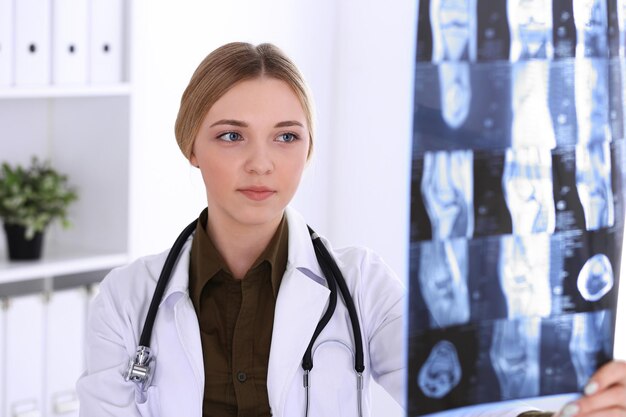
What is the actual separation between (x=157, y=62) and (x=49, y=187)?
0.53m

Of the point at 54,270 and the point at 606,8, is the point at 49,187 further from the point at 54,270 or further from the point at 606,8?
the point at 606,8

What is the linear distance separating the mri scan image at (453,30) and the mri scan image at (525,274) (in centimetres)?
19

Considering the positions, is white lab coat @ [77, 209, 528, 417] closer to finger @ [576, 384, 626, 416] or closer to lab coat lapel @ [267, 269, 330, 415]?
lab coat lapel @ [267, 269, 330, 415]

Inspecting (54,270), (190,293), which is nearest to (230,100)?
(190,293)

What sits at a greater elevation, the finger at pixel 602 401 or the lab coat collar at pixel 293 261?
the lab coat collar at pixel 293 261

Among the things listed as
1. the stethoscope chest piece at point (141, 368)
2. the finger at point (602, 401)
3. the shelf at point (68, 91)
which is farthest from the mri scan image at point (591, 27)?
the shelf at point (68, 91)

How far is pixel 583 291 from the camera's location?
1.04 meters

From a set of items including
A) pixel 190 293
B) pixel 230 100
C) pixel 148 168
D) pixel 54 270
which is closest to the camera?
pixel 230 100

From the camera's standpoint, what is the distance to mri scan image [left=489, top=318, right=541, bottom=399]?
100 cm

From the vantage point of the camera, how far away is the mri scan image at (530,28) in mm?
971

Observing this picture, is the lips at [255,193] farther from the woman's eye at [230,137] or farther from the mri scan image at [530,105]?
the mri scan image at [530,105]

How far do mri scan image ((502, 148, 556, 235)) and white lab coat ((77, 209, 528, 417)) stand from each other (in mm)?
519

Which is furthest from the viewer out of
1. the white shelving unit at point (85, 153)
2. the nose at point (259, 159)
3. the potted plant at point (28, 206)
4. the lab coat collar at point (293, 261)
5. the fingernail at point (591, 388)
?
the white shelving unit at point (85, 153)

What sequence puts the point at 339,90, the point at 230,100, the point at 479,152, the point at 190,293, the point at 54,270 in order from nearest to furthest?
1. the point at 479,152
2. the point at 230,100
3. the point at 190,293
4. the point at 54,270
5. the point at 339,90
